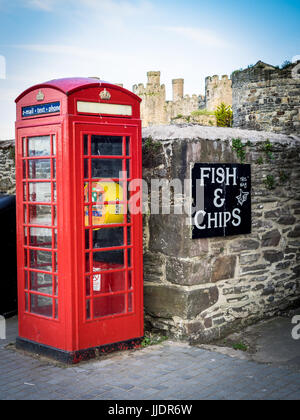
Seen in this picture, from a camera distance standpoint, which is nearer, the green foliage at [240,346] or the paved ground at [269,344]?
the paved ground at [269,344]

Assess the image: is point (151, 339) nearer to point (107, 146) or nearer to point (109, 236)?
point (109, 236)

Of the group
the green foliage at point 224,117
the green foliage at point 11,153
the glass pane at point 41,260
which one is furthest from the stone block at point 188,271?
the green foliage at point 224,117

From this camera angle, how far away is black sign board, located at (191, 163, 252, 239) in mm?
5086

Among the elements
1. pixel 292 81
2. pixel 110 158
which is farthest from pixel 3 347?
pixel 292 81

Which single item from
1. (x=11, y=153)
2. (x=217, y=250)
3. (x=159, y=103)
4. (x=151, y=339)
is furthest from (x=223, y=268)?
(x=159, y=103)

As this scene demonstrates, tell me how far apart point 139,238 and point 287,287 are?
243 cm

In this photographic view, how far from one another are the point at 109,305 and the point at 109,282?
0.74 feet

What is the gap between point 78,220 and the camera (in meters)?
4.49

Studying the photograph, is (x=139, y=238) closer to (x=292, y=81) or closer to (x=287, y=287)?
(x=287, y=287)

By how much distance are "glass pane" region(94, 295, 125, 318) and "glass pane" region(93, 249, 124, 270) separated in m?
0.30

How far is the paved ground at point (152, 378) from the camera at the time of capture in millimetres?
3902

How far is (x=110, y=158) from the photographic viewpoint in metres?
4.67

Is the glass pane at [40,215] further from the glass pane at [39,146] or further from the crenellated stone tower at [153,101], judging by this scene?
the crenellated stone tower at [153,101]

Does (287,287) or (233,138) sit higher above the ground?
(233,138)
